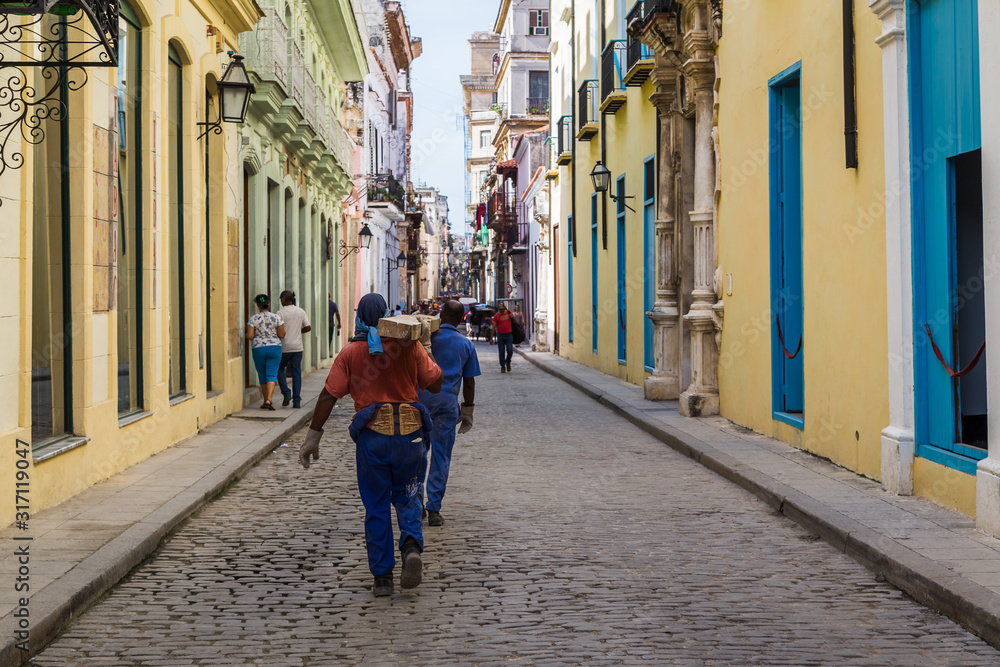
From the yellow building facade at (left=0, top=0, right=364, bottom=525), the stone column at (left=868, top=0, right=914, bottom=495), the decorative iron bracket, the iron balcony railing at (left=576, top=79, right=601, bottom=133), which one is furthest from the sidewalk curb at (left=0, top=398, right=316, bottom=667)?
the iron balcony railing at (left=576, top=79, right=601, bottom=133)

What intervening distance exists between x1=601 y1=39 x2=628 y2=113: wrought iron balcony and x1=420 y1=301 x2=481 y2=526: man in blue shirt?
43.6 feet

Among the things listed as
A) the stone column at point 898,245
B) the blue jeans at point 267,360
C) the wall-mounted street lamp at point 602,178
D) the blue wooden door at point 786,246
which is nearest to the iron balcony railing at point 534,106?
the wall-mounted street lamp at point 602,178

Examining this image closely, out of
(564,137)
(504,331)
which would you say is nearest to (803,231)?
(504,331)

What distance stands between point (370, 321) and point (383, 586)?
1.39 metres

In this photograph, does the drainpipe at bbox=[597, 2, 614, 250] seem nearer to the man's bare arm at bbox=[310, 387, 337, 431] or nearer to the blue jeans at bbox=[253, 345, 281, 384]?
the blue jeans at bbox=[253, 345, 281, 384]

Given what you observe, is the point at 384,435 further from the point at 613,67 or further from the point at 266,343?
the point at 613,67

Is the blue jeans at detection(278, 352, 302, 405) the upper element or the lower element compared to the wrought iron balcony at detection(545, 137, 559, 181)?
lower

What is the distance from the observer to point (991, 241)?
6453 mm

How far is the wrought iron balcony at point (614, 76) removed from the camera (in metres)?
20.2

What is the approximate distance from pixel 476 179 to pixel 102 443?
93.5m

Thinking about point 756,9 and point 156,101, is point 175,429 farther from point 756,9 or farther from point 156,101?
point 756,9

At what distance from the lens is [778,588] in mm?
5699

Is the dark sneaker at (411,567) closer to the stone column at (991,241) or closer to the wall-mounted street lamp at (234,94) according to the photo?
the stone column at (991,241)

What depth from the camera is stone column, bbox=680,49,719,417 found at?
13.7m
